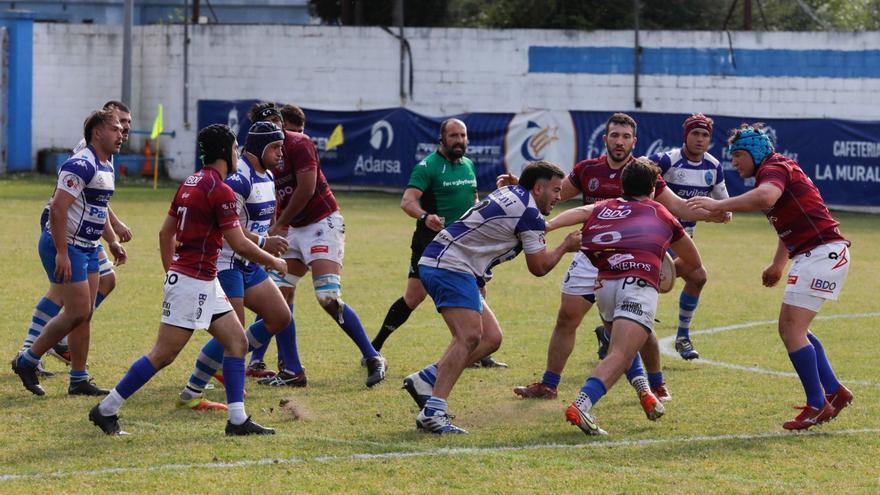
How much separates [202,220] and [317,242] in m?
2.59

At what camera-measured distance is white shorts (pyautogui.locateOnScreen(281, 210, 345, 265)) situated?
1080 centimetres

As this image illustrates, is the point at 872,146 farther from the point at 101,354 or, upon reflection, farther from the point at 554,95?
the point at 101,354

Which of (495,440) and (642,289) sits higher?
(642,289)

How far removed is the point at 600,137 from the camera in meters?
30.4

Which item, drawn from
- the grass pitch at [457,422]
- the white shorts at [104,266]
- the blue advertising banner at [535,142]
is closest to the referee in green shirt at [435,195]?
the grass pitch at [457,422]

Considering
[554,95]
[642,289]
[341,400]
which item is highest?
[554,95]

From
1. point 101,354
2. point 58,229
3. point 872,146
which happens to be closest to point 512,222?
point 58,229

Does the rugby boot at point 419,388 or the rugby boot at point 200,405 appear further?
the rugby boot at point 200,405

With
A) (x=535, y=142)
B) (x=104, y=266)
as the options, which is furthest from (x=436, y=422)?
(x=535, y=142)

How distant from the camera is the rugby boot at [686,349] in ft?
38.2

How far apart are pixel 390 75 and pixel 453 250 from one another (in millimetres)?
25801

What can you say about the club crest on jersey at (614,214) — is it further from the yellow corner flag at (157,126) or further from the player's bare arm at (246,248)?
the yellow corner flag at (157,126)

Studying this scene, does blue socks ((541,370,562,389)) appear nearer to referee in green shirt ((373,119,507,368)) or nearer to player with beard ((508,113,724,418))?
player with beard ((508,113,724,418))

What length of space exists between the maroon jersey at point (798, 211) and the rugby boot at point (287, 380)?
12.5ft
